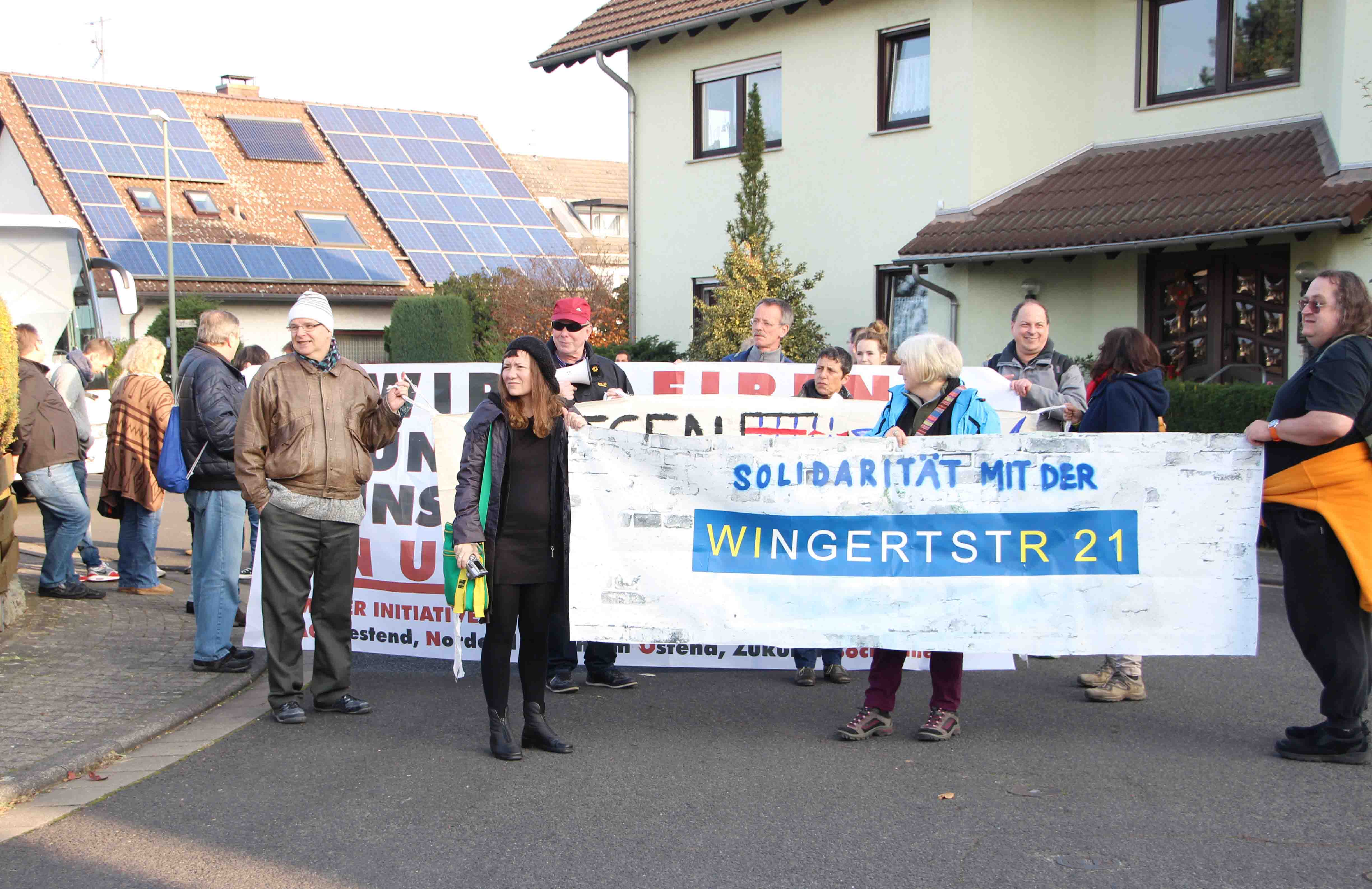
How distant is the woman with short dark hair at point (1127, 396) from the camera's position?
6359mm

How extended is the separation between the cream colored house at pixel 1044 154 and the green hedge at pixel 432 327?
11.1 meters

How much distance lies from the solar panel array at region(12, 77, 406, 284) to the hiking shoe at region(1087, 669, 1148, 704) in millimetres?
30586

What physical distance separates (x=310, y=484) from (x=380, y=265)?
32.7 metres

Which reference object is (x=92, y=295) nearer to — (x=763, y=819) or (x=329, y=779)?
(x=329, y=779)

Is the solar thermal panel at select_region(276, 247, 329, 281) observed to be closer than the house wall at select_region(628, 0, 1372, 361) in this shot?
No

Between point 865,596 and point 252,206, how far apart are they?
118ft

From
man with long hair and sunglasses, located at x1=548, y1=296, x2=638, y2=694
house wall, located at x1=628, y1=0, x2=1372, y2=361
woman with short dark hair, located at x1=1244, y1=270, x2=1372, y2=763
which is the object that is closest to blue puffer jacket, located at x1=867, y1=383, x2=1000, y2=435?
woman with short dark hair, located at x1=1244, y1=270, x2=1372, y2=763

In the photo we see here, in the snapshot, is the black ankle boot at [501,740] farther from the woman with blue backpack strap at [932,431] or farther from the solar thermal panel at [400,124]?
the solar thermal panel at [400,124]

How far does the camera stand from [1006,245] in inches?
612

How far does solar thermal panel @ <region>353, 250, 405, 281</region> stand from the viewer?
122 ft

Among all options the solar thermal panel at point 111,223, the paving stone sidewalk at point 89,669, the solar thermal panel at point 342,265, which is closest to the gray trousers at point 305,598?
the paving stone sidewalk at point 89,669

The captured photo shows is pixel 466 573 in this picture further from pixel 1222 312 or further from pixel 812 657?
pixel 1222 312

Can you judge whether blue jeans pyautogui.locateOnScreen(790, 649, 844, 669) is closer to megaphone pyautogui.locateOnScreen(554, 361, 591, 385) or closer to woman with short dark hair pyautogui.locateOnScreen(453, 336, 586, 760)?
woman with short dark hair pyautogui.locateOnScreen(453, 336, 586, 760)

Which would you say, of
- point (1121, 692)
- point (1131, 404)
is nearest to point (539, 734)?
point (1121, 692)
